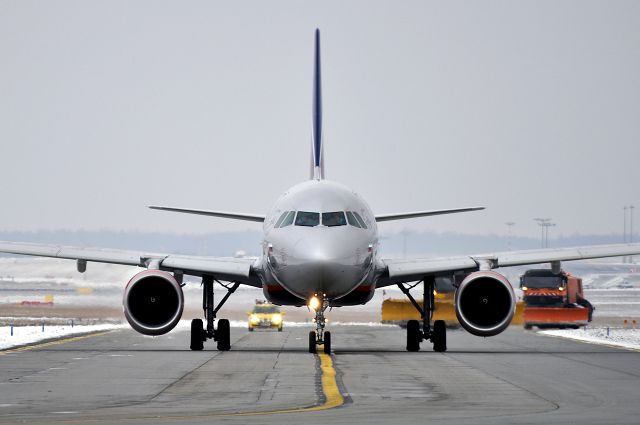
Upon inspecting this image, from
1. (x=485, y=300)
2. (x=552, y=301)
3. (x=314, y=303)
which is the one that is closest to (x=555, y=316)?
(x=552, y=301)

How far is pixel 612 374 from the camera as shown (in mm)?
26125

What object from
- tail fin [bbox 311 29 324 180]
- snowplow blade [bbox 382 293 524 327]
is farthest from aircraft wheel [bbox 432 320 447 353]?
snowplow blade [bbox 382 293 524 327]

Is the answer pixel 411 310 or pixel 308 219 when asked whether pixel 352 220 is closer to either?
pixel 308 219

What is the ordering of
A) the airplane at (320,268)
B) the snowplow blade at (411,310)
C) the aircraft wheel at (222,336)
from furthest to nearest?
the snowplow blade at (411,310) → the aircraft wheel at (222,336) → the airplane at (320,268)

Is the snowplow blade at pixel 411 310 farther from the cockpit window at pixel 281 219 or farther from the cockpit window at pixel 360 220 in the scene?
the cockpit window at pixel 281 219

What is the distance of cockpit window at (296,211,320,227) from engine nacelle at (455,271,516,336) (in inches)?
179

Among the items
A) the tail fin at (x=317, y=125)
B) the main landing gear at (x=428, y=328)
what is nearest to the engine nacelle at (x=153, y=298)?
the main landing gear at (x=428, y=328)

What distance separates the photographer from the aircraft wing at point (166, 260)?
34.2 metres

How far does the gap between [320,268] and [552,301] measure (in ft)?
135

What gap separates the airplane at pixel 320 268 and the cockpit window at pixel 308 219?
28 millimetres

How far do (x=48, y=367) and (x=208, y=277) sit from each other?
326 inches

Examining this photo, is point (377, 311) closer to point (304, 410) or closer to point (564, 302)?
point (564, 302)

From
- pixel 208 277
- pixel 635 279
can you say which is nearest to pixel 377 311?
pixel 208 277

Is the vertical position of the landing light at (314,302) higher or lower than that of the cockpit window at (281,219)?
lower
